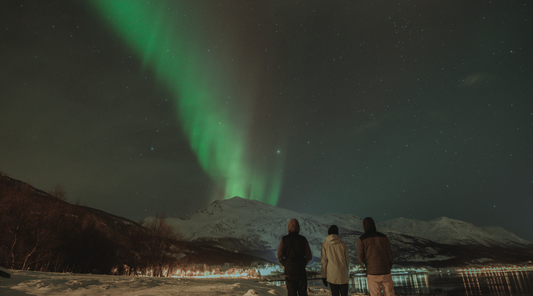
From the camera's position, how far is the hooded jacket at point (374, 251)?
7.48m

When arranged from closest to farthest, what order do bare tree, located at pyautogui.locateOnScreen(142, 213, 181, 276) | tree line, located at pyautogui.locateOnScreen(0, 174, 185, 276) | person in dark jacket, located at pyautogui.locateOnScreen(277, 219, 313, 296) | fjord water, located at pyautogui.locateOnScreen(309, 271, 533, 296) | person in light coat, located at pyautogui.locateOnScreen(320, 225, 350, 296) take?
1. person in dark jacket, located at pyautogui.locateOnScreen(277, 219, 313, 296)
2. person in light coat, located at pyautogui.locateOnScreen(320, 225, 350, 296)
3. tree line, located at pyautogui.locateOnScreen(0, 174, 185, 276)
4. fjord water, located at pyautogui.locateOnScreen(309, 271, 533, 296)
5. bare tree, located at pyautogui.locateOnScreen(142, 213, 181, 276)

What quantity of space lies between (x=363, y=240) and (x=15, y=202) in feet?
131

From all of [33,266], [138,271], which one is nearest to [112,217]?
[138,271]

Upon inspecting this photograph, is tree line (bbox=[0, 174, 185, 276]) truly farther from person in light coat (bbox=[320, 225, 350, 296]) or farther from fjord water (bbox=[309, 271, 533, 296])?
fjord water (bbox=[309, 271, 533, 296])

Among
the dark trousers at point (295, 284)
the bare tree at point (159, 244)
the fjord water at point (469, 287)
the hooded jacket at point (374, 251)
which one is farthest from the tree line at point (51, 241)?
the fjord water at point (469, 287)

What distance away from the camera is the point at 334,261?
313 inches

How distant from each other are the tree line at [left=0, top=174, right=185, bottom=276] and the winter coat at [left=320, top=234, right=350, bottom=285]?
36.6 m

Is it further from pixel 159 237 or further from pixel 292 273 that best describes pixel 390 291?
pixel 159 237

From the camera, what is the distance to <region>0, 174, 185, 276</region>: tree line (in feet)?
103

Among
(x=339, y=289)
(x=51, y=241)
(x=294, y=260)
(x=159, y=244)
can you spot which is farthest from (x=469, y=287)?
(x=51, y=241)

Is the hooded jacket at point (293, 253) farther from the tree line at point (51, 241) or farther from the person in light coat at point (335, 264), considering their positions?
the tree line at point (51, 241)

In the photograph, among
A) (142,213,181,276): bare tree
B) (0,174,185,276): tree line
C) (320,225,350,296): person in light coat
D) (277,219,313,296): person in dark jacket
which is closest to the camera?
(277,219,313,296): person in dark jacket

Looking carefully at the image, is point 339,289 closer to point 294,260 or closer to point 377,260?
point 377,260

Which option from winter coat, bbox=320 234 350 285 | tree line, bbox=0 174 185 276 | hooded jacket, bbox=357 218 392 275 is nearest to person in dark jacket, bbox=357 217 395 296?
hooded jacket, bbox=357 218 392 275
